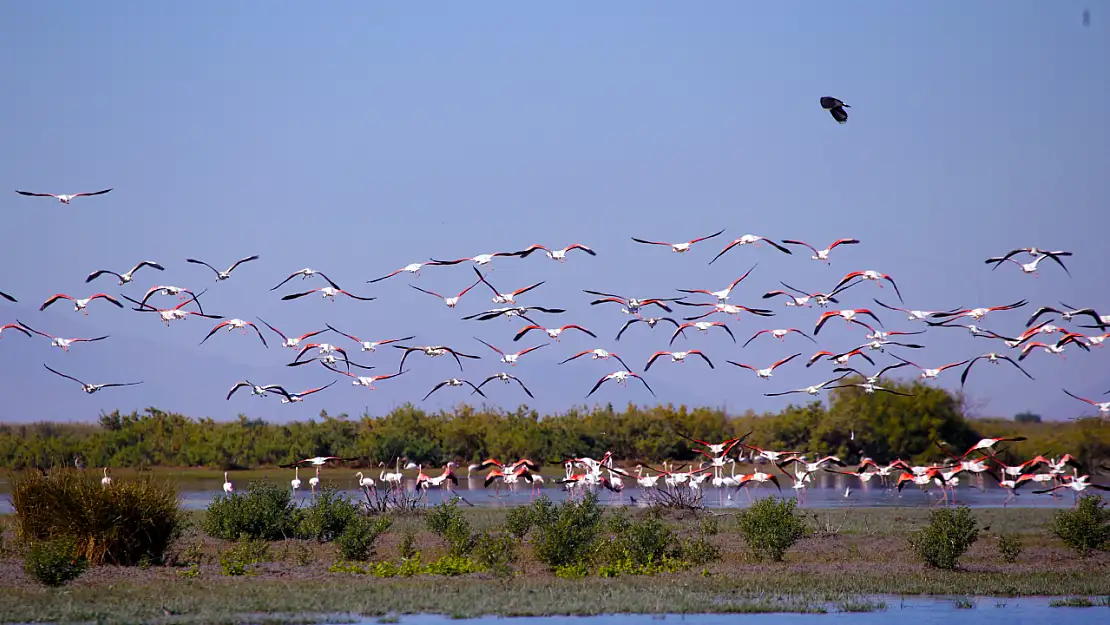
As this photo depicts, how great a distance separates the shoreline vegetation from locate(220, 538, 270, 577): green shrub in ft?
119

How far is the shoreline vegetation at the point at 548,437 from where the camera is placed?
2442 inches

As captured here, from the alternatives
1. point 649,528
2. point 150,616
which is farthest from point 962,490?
point 150,616

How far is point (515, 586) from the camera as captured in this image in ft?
73.5

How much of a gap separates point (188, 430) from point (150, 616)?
49127mm

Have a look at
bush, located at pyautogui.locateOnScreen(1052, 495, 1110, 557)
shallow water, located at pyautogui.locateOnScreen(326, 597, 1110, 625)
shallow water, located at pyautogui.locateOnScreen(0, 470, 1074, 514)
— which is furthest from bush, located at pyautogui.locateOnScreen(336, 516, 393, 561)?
bush, located at pyautogui.locateOnScreen(1052, 495, 1110, 557)

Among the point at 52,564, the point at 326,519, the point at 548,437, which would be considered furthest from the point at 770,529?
the point at 548,437

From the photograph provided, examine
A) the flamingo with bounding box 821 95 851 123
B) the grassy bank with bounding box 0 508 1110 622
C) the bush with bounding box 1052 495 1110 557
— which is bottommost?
the grassy bank with bounding box 0 508 1110 622

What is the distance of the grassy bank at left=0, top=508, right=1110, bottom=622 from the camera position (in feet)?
66.2

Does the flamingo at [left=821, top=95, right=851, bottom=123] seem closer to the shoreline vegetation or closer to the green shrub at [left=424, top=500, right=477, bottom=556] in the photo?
the green shrub at [left=424, top=500, right=477, bottom=556]

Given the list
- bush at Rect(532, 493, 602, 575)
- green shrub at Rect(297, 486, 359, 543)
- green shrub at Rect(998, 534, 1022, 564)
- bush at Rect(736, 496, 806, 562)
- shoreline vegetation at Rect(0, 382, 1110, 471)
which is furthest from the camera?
shoreline vegetation at Rect(0, 382, 1110, 471)

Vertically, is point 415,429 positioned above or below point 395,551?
above

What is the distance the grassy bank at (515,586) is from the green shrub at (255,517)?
424 millimetres

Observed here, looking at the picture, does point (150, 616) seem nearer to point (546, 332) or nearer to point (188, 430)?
point (546, 332)

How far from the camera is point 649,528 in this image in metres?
25.1
